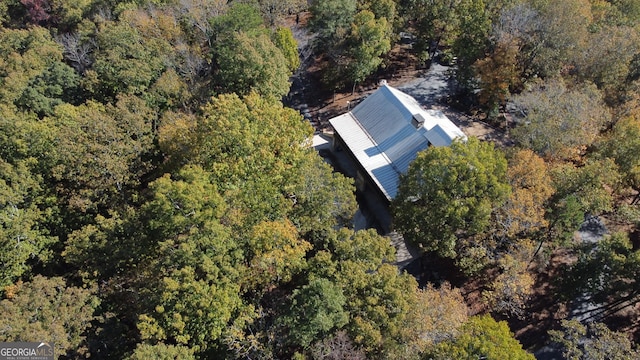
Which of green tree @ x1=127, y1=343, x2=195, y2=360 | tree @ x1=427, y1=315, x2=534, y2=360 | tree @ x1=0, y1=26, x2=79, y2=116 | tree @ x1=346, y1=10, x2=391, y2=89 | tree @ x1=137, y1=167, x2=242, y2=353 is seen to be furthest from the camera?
tree @ x1=346, y1=10, x2=391, y2=89

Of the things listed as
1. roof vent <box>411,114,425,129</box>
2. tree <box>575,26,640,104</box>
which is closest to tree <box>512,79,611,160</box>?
tree <box>575,26,640,104</box>

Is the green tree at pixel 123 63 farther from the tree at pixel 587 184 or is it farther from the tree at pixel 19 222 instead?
the tree at pixel 587 184

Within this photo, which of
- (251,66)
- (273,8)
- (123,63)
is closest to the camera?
(251,66)

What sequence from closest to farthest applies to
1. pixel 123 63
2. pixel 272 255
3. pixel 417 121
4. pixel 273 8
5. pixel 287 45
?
pixel 272 255 < pixel 417 121 < pixel 123 63 < pixel 287 45 < pixel 273 8

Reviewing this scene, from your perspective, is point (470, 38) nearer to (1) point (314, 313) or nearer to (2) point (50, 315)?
(1) point (314, 313)

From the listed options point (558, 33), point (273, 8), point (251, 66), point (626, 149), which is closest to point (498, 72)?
point (558, 33)

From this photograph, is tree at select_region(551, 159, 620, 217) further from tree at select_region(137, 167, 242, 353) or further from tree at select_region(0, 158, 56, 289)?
tree at select_region(0, 158, 56, 289)
